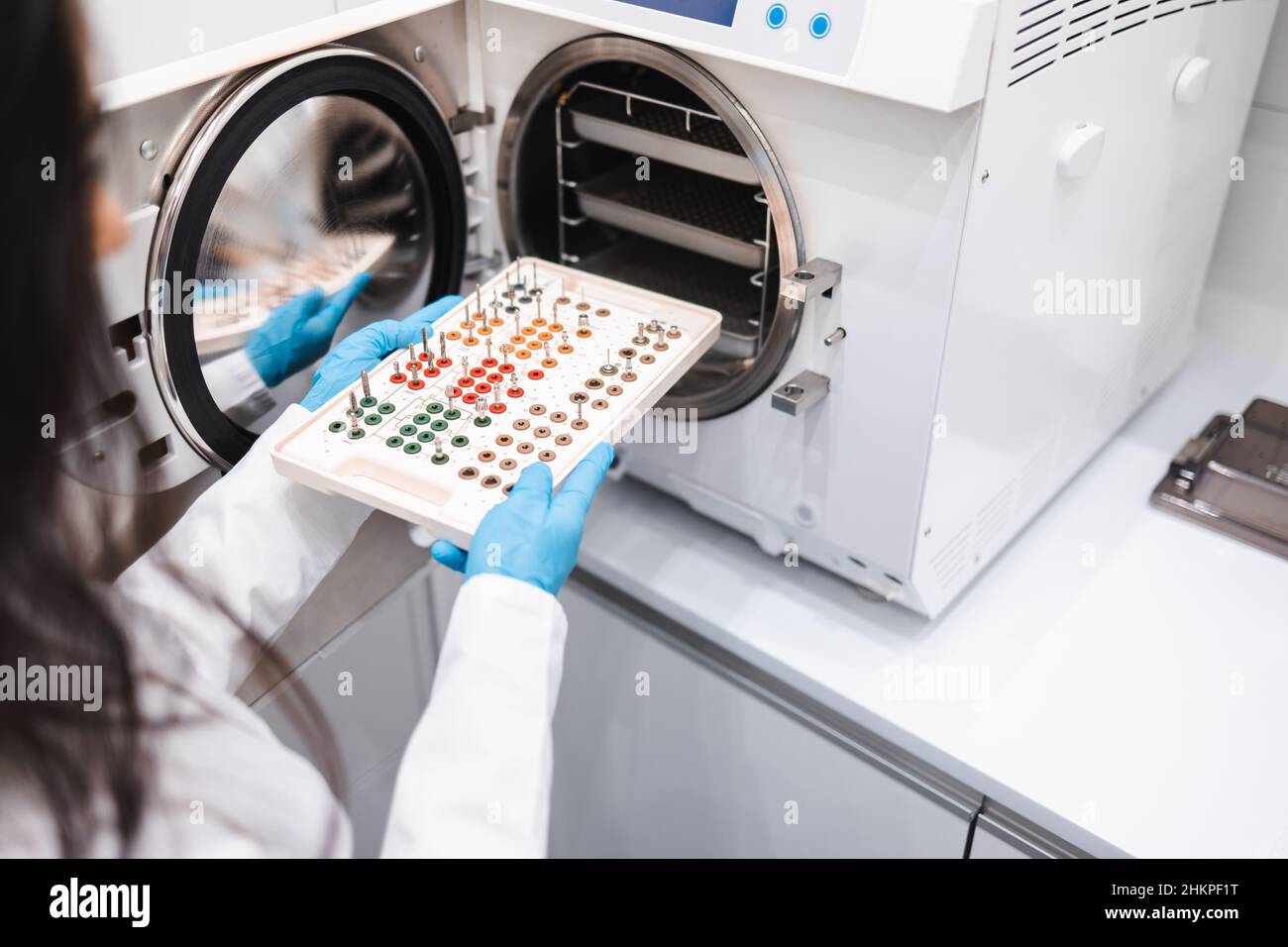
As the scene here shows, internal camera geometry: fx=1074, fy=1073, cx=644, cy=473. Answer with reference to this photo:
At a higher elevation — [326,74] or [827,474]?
[326,74]

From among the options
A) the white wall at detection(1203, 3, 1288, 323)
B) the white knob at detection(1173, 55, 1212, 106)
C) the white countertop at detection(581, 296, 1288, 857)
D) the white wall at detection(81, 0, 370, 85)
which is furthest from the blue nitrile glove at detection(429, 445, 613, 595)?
the white wall at detection(1203, 3, 1288, 323)

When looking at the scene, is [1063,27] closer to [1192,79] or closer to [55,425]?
[1192,79]

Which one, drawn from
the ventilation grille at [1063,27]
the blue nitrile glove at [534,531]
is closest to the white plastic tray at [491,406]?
the blue nitrile glove at [534,531]

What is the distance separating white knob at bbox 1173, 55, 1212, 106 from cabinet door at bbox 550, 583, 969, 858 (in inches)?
33.8

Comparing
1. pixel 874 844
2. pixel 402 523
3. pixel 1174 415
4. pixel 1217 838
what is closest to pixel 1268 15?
pixel 1174 415

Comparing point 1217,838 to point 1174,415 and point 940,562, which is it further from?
point 1174,415

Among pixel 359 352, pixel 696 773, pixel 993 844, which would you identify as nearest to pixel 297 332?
pixel 359 352

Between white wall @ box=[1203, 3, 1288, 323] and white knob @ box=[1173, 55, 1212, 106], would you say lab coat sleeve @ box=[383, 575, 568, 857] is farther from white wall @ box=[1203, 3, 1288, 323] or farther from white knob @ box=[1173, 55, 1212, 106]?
white wall @ box=[1203, 3, 1288, 323]

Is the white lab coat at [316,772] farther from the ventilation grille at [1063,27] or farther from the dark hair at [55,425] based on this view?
the ventilation grille at [1063,27]

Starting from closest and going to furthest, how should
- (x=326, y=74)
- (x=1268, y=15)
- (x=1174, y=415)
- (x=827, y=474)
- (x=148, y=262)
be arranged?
1. (x=148, y=262)
2. (x=326, y=74)
3. (x=827, y=474)
4. (x=1268, y=15)
5. (x=1174, y=415)

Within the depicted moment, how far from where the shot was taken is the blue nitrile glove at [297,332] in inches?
45.5

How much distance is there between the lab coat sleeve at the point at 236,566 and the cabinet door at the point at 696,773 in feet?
1.49

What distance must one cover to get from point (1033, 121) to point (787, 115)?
230 mm
